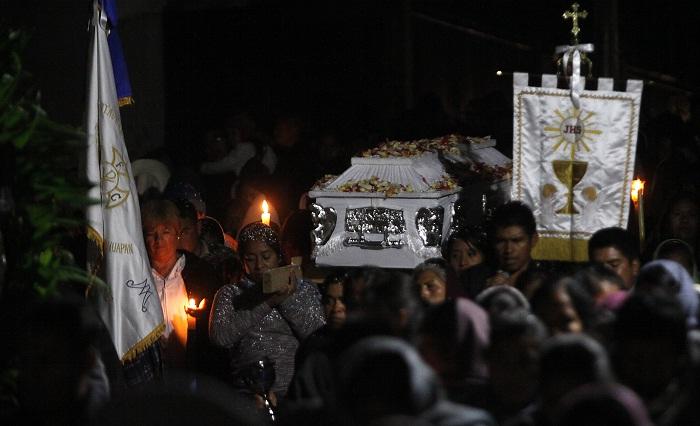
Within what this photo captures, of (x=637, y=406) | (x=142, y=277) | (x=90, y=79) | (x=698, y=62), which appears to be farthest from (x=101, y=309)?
(x=698, y=62)

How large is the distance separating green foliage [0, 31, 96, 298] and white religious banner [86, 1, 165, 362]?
1.00 m

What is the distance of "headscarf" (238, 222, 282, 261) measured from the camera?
7246 millimetres

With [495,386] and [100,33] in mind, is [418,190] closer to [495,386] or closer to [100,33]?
[100,33]

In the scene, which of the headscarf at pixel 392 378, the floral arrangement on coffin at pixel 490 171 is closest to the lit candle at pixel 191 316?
the floral arrangement on coffin at pixel 490 171

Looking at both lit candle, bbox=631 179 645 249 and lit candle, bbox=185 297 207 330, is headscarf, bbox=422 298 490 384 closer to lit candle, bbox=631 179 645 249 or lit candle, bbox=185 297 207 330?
lit candle, bbox=185 297 207 330

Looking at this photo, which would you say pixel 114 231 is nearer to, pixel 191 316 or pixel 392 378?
pixel 191 316

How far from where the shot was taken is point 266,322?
6961mm

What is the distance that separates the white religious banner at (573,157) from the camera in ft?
24.4

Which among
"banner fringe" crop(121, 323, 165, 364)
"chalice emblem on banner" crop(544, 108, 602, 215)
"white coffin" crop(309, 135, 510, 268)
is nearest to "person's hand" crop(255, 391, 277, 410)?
"banner fringe" crop(121, 323, 165, 364)

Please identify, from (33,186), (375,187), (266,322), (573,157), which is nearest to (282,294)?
(266,322)

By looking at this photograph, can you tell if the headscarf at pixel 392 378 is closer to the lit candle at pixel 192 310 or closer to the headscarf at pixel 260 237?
the headscarf at pixel 260 237

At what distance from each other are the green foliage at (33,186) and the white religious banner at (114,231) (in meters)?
1.00

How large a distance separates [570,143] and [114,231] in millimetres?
2472

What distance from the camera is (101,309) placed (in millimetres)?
6840
